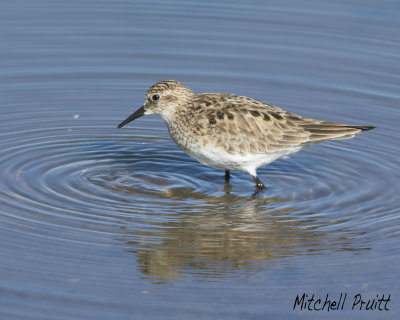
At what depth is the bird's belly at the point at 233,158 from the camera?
11.9m

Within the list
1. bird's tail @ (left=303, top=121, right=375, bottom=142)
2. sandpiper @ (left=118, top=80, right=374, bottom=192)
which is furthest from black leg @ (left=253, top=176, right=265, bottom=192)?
bird's tail @ (left=303, top=121, right=375, bottom=142)

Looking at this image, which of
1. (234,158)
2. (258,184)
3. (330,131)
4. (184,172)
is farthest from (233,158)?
(330,131)

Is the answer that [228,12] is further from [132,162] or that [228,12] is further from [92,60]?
[132,162]

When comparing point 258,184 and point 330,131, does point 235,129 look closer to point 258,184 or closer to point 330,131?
point 258,184

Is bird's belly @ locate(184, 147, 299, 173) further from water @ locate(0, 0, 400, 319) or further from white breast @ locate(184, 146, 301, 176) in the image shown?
water @ locate(0, 0, 400, 319)

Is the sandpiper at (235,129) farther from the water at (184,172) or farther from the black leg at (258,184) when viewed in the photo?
the water at (184,172)

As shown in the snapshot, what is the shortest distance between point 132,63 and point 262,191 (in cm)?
535

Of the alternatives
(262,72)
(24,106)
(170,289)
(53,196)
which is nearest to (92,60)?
(24,106)

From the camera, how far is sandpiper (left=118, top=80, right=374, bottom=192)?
12.0 m

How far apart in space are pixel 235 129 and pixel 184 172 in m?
1.28

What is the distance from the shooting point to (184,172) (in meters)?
12.9

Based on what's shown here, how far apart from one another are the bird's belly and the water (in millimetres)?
419

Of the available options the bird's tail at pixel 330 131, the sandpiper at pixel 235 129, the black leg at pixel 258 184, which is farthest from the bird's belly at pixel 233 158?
the bird's tail at pixel 330 131

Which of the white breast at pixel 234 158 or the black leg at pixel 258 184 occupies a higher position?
the white breast at pixel 234 158
